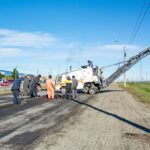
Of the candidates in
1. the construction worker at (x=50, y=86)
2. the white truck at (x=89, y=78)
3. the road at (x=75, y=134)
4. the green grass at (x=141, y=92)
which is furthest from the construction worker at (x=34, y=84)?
the road at (x=75, y=134)

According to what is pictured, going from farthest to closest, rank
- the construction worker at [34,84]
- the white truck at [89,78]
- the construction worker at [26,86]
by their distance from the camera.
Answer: the white truck at [89,78]
the construction worker at [26,86]
the construction worker at [34,84]

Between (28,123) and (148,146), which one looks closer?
(148,146)

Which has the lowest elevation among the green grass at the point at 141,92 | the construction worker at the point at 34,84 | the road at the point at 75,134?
the road at the point at 75,134

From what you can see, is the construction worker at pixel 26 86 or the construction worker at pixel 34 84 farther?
the construction worker at pixel 26 86

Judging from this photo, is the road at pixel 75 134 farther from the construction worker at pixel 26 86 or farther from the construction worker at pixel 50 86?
the construction worker at pixel 26 86

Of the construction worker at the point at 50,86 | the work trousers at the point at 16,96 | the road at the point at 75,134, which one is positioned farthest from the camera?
the construction worker at the point at 50,86

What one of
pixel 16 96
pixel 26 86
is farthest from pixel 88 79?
pixel 16 96

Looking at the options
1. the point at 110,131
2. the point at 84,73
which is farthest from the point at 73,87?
the point at 110,131

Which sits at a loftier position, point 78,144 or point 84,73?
point 84,73

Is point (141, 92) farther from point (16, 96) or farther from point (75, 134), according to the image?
point (75, 134)

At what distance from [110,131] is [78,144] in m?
2.54

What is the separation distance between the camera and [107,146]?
8789 mm

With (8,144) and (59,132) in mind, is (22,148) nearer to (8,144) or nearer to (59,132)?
(8,144)

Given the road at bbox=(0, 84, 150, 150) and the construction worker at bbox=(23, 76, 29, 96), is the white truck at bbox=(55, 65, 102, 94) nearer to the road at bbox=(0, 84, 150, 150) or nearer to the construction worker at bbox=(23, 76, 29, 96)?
→ the construction worker at bbox=(23, 76, 29, 96)
